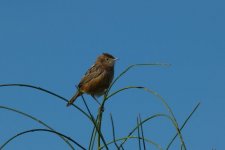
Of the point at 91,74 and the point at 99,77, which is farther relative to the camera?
the point at 91,74

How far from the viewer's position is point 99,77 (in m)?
9.02

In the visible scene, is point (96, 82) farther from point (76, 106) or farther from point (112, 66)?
Result: point (76, 106)

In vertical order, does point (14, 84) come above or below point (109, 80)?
below

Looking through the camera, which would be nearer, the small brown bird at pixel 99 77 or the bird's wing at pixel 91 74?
the small brown bird at pixel 99 77

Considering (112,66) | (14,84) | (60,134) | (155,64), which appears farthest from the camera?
(112,66)

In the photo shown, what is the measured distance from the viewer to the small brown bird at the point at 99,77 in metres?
8.73

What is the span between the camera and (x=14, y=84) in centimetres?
219

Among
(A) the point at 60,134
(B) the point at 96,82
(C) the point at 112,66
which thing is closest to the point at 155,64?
(A) the point at 60,134

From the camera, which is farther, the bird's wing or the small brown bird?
the bird's wing

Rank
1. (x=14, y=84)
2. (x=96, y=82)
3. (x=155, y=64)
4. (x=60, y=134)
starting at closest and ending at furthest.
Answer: (x=14, y=84), (x=60, y=134), (x=155, y=64), (x=96, y=82)

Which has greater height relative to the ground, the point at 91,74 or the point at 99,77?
the point at 91,74

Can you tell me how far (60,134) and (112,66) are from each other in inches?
280

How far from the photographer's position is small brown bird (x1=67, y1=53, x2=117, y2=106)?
8727mm

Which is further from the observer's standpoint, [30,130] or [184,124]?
[184,124]
